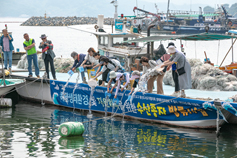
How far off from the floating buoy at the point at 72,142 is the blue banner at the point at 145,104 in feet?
7.39

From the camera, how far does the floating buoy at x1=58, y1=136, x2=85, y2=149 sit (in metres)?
9.23

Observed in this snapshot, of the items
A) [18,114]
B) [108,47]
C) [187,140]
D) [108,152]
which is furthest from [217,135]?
[108,47]

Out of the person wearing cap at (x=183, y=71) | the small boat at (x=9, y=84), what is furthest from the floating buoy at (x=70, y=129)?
the small boat at (x=9, y=84)

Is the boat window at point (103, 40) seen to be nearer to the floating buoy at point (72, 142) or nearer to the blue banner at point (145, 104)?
the blue banner at point (145, 104)

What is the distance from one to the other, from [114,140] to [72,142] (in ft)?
3.91

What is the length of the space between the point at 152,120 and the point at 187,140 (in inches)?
80.3

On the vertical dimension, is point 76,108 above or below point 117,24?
below

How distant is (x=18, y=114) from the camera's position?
42.9 feet

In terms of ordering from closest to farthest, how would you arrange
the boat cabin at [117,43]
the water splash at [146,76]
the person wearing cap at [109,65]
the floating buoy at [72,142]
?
1. the floating buoy at [72,142]
2. the water splash at [146,76]
3. the person wearing cap at [109,65]
4. the boat cabin at [117,43]

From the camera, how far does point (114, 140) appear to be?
9656mm

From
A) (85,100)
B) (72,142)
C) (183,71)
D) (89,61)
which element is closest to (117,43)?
(89,61)

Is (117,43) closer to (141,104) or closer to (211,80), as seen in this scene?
(211,80)

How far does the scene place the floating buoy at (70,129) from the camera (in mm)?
9938

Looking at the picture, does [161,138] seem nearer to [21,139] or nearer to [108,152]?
[108,152]
